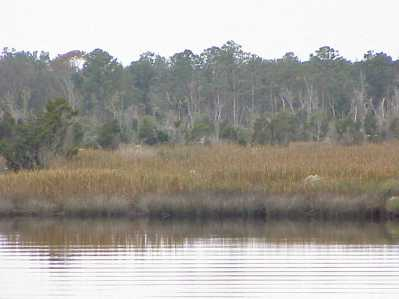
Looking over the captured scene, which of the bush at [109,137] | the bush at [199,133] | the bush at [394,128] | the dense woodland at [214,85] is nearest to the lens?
the bush at [109,137]

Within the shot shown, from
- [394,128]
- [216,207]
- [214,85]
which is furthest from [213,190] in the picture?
[214,85]

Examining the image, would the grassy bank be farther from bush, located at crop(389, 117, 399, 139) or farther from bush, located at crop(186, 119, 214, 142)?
bush, located at crop(389, 117, 399, 139)

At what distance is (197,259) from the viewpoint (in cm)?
1641

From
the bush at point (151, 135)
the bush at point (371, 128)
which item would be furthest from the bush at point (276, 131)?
the bush at point (151, 135)

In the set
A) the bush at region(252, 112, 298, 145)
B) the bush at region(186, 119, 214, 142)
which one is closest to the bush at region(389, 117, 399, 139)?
the bush at region(252, 112, 298, 145)

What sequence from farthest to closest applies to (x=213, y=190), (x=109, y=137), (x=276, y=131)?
(x=276, y=131)
(x=109, y=137)
(x=213, y=190)

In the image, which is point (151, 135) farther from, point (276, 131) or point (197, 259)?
point (197, 259)

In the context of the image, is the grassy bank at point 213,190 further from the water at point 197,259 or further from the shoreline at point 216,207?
the water at point 197,259

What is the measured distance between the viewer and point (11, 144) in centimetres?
3012

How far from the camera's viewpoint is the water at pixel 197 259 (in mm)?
13359

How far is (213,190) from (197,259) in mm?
7111

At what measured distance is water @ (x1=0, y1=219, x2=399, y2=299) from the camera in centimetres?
1336

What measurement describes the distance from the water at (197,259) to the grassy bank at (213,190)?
89 cm

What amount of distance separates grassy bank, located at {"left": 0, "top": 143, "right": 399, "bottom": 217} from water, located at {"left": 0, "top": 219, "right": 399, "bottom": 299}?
34.8 inches
